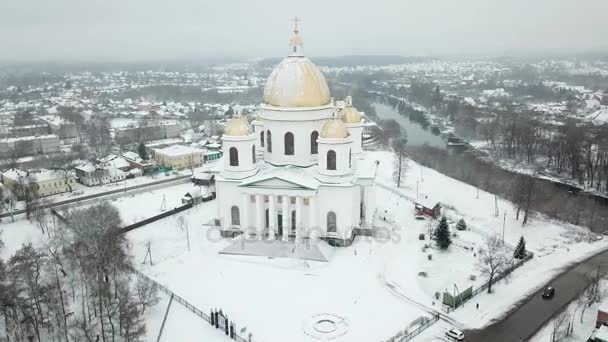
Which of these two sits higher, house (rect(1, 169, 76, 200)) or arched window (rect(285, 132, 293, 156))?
arched window (rect(285, 132, 293, 156))

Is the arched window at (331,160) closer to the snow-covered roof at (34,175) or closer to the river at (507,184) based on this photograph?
the river at (507,184)

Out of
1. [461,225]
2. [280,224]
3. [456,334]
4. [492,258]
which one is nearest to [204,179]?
[280,224]

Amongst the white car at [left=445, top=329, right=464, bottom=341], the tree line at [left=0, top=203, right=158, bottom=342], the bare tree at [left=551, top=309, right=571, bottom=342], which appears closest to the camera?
the tree line at [left=0, top=203, right=158, bottom=342]

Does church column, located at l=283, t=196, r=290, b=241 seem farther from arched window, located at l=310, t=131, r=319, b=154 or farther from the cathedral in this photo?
arched window, located at l=310, t=131, r=319, b=154

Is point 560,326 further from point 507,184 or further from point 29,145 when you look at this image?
point 29,145

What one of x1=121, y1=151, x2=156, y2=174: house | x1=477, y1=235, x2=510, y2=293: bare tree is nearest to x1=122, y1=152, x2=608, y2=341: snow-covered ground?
x1=477, y1=235, x2=510, y2=293: bare tree

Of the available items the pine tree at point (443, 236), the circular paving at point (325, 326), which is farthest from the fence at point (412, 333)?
the pine tree at point (443, 236)

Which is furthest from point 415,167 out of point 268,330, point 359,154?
point 268,330

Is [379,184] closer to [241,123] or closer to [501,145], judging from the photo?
[241,123]
